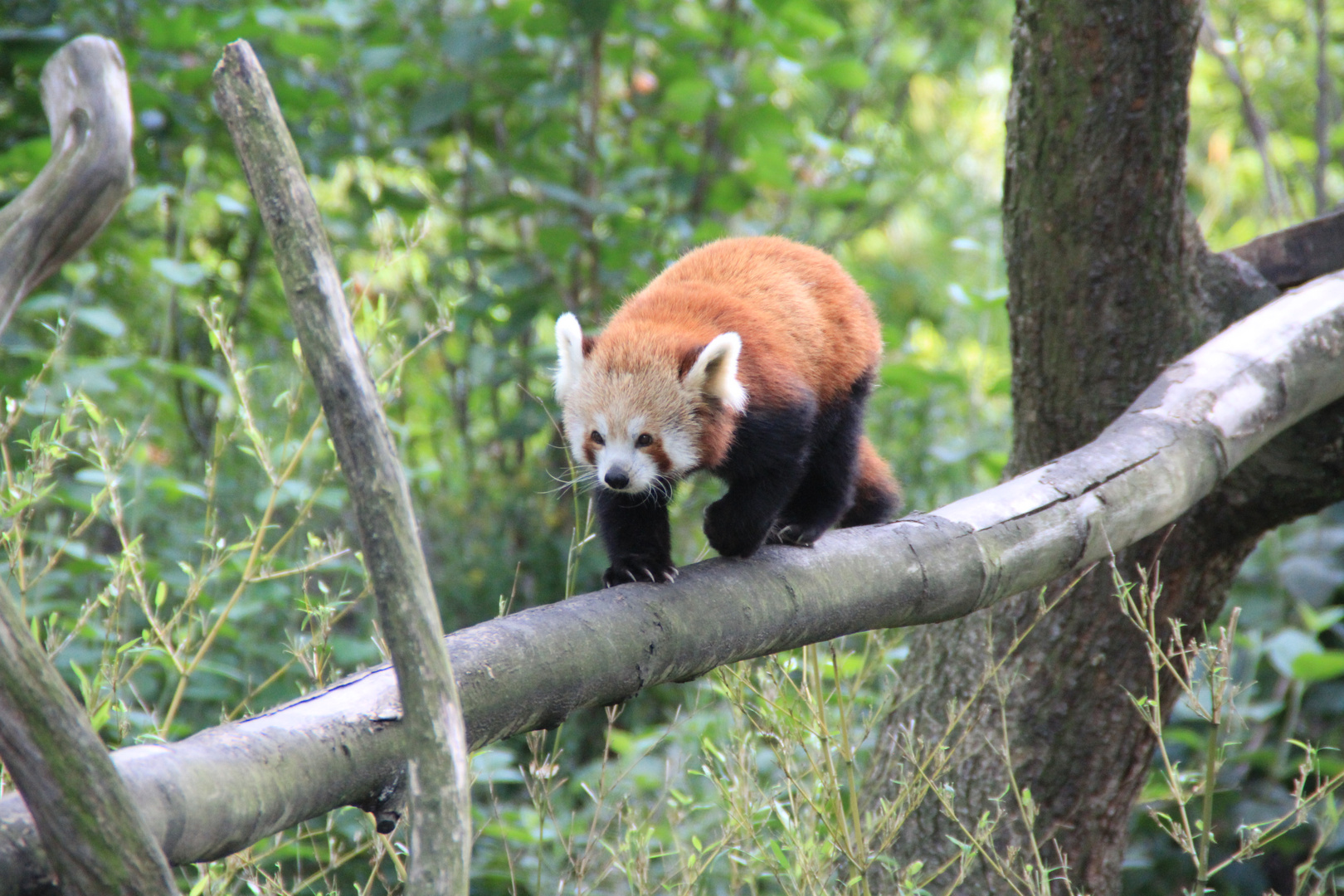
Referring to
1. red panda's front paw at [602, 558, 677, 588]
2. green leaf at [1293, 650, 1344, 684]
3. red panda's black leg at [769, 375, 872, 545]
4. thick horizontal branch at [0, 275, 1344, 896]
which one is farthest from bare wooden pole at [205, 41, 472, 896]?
green leaf at [1293, 650, 1344, 684]

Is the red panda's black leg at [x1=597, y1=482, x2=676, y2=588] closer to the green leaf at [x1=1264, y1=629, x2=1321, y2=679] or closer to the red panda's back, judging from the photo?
the red panda's back

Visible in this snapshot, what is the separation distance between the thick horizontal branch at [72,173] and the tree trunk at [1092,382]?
2125 millimetres

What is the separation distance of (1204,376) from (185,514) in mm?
3551

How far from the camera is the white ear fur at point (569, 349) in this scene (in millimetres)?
2469

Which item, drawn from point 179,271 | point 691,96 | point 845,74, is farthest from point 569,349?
point 845,74

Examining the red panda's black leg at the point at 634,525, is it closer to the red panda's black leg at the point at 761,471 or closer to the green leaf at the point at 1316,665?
the red panda's black leg at the point at 761,471

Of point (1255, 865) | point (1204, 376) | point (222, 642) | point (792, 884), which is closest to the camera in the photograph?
point (792, 884)

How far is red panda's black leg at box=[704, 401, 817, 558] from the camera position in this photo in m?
2.24

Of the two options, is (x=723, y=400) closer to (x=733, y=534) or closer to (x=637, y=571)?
(x=733, y=534)

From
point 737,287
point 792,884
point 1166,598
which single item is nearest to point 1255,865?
point 1166,598

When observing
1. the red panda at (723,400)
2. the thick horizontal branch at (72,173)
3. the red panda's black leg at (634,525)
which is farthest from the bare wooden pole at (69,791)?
the red panda's black leg at (634,525)

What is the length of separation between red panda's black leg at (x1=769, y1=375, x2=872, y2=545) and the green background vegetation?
11.6 inches

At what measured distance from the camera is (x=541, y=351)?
4.29 metres

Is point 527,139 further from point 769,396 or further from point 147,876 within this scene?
Result: point 147,876
